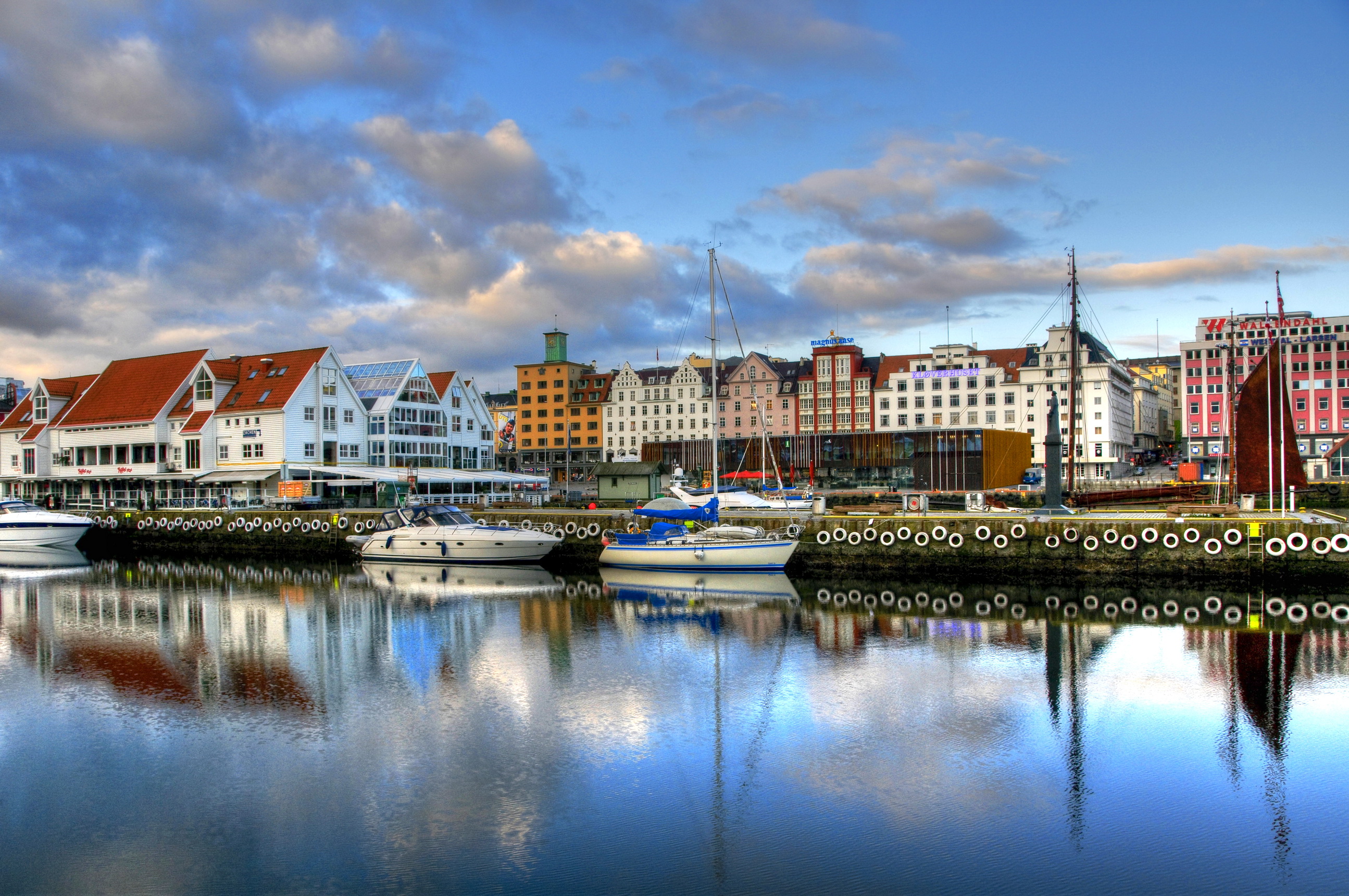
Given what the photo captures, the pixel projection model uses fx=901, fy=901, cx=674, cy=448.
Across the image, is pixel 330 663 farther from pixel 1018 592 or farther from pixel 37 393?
pixel 37 393

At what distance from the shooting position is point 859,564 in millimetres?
37188

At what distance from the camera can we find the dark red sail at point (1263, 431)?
1571 inches

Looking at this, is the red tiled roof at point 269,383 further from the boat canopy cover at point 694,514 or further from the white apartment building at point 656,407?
the white apartment building at point 656,407

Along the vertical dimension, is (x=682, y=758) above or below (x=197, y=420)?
below

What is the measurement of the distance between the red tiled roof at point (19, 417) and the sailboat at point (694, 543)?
6121cm

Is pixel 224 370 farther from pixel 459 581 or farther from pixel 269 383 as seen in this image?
pixel 459 581

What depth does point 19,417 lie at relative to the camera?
252 ft

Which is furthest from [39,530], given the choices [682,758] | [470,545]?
[682,758]

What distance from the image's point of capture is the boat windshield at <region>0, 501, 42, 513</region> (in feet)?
181

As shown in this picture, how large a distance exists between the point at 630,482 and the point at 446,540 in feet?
53.5

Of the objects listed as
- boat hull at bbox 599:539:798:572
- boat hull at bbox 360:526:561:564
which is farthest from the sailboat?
boat hull at bbox 360:526:561:564

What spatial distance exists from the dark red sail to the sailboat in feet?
69.2

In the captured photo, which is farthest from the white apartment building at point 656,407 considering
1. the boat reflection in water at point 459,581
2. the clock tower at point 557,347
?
the boat reflection in water at point 459,581

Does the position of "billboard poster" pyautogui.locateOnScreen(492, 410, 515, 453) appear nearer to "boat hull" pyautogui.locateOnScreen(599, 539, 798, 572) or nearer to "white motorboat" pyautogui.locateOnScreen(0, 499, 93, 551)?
"white motorboat" pyautogui.locateOnScreen(0, 499, 93, 551)
